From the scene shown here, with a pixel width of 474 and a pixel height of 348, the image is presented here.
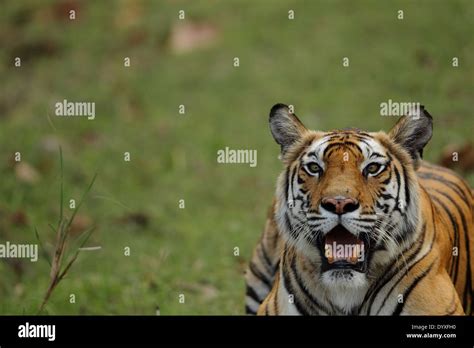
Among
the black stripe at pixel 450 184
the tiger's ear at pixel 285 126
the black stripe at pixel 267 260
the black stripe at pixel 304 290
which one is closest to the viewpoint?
the black stripe at pixel 304 290

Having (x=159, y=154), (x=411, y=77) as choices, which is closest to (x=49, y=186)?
(x=159, y=154)

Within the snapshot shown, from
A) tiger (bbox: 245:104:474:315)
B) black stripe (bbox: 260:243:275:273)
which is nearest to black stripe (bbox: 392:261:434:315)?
tiger (bbox: 245:104:474:315)

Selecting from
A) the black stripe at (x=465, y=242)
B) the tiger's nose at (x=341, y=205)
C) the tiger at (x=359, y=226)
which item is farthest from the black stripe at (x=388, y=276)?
the black stripe at (x=465, y=242)

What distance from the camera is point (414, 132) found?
4027 millimetres

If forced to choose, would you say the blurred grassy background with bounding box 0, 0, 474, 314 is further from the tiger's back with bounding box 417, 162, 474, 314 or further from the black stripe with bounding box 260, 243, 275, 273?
the tiger's back with bounding box 417, 162, 474, 314

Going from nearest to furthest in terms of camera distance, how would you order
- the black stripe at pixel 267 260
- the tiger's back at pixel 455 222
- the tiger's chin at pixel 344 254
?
the tiger's chin at pixel 344 254 < the tiger's back at pixel 455 222 < the black stripe at pixel 267 260

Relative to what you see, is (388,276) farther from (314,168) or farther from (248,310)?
(248,310)

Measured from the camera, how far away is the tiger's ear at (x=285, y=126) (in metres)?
4.24

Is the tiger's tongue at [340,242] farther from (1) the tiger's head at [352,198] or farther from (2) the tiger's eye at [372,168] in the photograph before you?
(2) the tiger's eye at [372,168]

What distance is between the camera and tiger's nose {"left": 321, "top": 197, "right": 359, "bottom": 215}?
374cm

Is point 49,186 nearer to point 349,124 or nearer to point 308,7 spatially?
point 349,124

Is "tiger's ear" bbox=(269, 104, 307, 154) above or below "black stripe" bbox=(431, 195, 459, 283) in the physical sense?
above

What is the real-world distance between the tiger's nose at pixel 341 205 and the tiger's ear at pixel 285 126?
553 millimetres

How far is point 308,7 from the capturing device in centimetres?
1112
